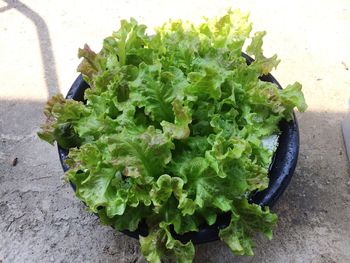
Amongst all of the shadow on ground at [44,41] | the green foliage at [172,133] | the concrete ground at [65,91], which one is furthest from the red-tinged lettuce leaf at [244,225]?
the shadow on ground at [44,41]

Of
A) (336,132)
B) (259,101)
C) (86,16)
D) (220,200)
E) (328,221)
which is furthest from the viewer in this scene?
(86,16)

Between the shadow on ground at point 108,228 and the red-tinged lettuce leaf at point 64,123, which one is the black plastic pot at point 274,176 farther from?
the shadow on ground at point 108,228

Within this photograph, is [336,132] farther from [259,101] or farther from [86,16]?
[86,16]

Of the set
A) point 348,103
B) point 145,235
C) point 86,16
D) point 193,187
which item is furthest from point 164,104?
point 86,16

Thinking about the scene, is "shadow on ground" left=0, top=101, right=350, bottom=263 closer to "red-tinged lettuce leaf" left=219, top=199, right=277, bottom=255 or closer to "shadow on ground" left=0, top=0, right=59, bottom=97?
"shadow on ground" left=0, top=0, right=59, bottom=97

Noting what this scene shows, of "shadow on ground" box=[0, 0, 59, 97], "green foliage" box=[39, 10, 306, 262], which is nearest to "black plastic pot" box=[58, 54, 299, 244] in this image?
"green foliage" box=[39, 10, 306, 262]

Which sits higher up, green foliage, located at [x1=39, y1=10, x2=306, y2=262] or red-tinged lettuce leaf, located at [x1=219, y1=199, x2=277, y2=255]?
green foliage, located at [x1=39, y1=10, x2=306, y2=262]

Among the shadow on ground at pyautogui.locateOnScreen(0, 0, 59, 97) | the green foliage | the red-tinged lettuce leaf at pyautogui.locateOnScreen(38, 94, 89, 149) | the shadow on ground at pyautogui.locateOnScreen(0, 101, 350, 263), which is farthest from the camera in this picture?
the shadow on ground at pyautogui.locateOnScreen(0, 0, 59, 97)
